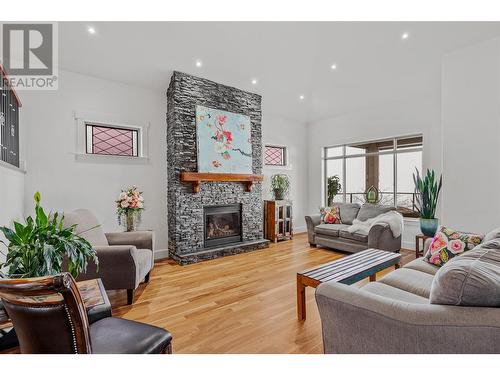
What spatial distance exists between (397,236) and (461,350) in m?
3.49

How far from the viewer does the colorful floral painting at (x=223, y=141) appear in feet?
13.9

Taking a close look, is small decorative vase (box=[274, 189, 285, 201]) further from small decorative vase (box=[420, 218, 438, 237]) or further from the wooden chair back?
the wooden chair back

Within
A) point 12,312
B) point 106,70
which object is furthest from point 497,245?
point 106,70

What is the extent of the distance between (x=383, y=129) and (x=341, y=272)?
411 cm

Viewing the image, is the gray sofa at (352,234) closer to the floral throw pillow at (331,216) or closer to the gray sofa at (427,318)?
the floral throw pillow at (331,216)

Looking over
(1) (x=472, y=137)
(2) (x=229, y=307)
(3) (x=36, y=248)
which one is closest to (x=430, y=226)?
Answer: (1) (x=472, y=137)

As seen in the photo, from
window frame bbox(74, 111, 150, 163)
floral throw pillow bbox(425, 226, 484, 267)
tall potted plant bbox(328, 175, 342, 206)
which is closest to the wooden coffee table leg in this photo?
floral throw pillow bbox(425, 226, 484, 267)

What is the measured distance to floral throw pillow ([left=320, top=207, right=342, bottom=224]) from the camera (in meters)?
5.11

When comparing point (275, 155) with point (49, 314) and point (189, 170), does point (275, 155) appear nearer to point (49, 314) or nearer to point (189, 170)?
point (189, 170)

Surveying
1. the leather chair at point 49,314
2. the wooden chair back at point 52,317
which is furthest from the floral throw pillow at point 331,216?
the wooden chair back at point 52,317

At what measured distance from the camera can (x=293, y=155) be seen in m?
6.56

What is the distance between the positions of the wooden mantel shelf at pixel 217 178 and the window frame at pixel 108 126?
889 millimetres

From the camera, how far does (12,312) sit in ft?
3.65
